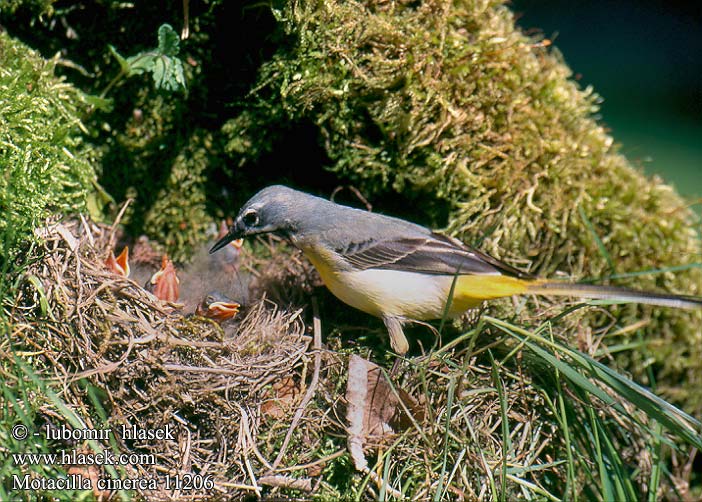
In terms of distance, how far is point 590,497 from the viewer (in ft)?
10.2

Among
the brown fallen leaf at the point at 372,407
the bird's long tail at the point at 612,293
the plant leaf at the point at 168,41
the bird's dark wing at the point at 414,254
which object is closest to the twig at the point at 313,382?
the brown fallen leaf at the point at 372,407

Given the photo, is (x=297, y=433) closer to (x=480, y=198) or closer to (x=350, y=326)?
(x=350, y=326)

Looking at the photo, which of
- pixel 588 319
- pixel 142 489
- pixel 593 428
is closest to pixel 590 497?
pixel 593 428

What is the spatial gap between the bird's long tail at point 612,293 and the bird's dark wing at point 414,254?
303mm

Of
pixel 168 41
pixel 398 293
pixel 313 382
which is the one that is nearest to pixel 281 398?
pixel 313 382

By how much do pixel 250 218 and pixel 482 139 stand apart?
140 cm

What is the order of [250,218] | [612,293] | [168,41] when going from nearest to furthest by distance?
[612,293] < [168,41] < [250,218]

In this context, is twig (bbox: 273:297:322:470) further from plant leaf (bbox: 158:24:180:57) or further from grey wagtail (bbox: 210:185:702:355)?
plant leaf (bbox: 158:24:180:57)

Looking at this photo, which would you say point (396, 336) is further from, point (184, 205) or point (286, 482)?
point (184, 205)

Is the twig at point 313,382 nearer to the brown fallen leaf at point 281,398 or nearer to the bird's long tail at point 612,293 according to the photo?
the brown fallen leaf at point 281,398

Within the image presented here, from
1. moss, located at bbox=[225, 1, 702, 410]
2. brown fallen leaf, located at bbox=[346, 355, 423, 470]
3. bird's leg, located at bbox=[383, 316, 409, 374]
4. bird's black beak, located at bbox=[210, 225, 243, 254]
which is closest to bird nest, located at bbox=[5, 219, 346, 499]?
brown fallen leaf, located at bbox=[346, 355, 423, 470]

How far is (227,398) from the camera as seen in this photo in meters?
3.16

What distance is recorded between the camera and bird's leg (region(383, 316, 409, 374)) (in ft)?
11.5

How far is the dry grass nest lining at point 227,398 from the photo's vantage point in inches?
120
